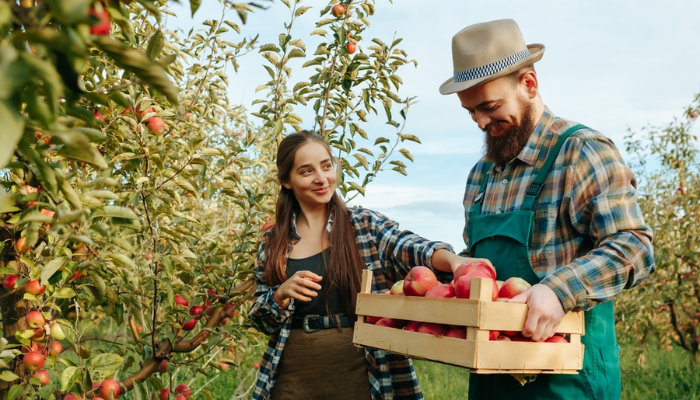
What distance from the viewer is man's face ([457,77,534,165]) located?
196cm

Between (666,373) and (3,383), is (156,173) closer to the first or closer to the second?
(3,383)

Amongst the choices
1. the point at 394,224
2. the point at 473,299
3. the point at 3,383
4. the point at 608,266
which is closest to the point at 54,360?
the point at 3,383

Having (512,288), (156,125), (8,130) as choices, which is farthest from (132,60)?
(156,125)

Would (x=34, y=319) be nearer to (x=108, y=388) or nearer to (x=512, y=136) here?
(x=108, y=388)

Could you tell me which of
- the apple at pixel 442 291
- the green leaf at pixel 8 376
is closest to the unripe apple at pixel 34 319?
the green leaf at pixel 8 376

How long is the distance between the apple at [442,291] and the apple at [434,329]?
0.31ft

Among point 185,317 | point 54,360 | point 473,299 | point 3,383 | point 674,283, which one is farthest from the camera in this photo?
point 674,283

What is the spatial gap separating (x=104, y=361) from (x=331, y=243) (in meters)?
0.94

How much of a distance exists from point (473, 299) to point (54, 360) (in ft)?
5.15

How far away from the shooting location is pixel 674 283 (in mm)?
5539

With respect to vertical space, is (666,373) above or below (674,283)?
below

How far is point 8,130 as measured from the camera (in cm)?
69

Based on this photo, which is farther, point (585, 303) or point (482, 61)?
point (482, 61)

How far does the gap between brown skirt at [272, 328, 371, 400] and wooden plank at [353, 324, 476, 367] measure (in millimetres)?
415
